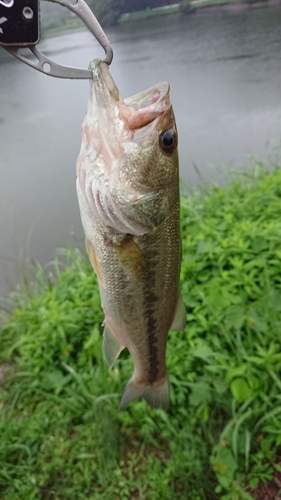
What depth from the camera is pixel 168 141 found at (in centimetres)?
105

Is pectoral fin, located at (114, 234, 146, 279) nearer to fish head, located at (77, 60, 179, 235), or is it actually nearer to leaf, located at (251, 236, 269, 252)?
fish head, located at (77, 60, 179, 235)

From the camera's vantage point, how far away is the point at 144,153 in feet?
3.49

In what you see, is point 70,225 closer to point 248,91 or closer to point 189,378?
point 189,378

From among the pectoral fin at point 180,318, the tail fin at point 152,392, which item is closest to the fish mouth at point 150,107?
the pectoral fin at point 180,318

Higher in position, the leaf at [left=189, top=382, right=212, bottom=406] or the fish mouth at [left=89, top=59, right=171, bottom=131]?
the fish mouth at [left=89, top=59, right=171, bottom=131]

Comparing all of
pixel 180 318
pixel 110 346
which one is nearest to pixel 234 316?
pixel 180 318

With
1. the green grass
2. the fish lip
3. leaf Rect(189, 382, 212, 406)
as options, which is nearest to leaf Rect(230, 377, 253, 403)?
the green grass

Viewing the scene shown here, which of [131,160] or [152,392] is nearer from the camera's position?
[131,160]

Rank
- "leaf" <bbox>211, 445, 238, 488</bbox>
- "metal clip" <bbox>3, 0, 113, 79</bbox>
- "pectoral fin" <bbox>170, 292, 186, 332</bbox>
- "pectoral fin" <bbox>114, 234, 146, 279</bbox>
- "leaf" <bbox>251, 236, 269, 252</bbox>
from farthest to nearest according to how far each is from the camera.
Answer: "leaf" <bbox>251, 236, 269, 252</bbox>, "leaf" <bbox>211, 445, 238, 488</bbox>, "pectoral fin" <bbox>170, 292, 186, 332</bbox>, "pectoral fin" <bbox>114, 234, 146, 279</bbox>, "metal clip" <bbox>3, 0, 113, 79</bbox>

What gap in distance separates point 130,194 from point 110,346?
586mm

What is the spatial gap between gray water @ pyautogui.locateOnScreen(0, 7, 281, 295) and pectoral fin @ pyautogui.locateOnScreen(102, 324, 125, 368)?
246cm

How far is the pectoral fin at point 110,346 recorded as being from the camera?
1.36 metres

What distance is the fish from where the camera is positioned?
1.03 metres

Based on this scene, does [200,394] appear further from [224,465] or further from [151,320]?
[151,320]
